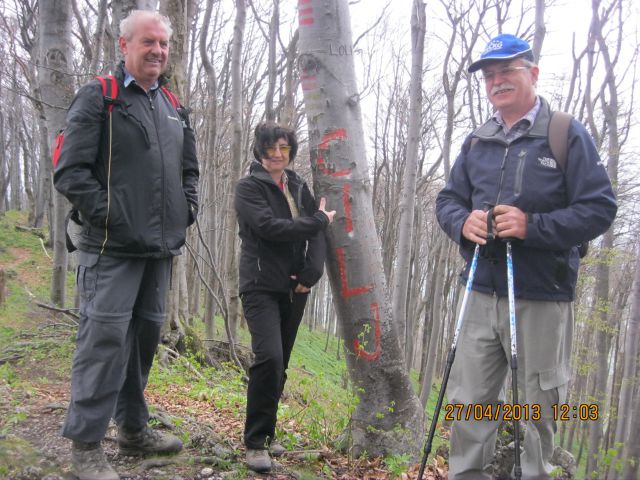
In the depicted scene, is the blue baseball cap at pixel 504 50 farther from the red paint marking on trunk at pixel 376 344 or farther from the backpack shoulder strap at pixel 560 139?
the red paint marking on trunk at pixel 376 344

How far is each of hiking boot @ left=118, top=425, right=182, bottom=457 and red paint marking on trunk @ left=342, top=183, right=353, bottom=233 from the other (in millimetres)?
1709

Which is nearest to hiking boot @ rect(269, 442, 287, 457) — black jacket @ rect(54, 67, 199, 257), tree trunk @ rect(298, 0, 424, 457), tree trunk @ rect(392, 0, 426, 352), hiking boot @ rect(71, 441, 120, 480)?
tree trunk @ rect(298, 0, 424, 457)

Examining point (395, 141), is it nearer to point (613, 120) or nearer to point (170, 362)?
point (613, 120)

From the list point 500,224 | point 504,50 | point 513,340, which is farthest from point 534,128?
point 513,340

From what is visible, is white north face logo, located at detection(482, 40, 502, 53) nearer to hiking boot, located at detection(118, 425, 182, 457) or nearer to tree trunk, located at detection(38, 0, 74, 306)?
hiking boot, located at detection(118, 425, 182, 457)

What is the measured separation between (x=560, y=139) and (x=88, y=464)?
109 inches

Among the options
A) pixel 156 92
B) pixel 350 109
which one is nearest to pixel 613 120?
pixel 350 109

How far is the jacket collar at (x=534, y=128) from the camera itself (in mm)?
2453

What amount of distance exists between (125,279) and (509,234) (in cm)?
188

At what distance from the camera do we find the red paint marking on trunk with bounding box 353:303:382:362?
3295 millimetres

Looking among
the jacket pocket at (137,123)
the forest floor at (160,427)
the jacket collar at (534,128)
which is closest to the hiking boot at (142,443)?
the forest floor at (160,427)

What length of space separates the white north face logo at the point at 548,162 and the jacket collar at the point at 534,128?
0.38ft

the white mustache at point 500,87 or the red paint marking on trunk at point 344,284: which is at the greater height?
the white mustache at point 500,87

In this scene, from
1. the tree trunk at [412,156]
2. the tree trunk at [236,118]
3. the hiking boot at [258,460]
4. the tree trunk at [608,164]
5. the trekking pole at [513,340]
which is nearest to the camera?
the trekking pole at [513,340]
